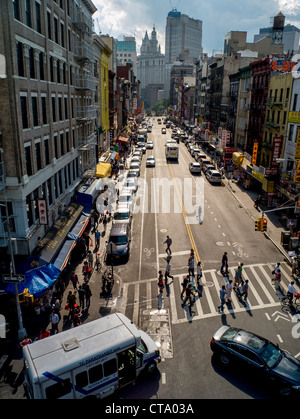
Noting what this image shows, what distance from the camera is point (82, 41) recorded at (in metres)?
33.3

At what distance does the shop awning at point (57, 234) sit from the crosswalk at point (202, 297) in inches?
207

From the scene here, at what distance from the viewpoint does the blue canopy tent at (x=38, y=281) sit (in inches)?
685

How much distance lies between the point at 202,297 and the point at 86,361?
35.5ft

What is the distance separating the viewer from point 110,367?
12.8 m

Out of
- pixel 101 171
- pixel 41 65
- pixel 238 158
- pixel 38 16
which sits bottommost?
pixel 101 171

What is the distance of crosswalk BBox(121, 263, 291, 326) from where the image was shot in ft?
64.2

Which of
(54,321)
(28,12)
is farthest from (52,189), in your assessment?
(28,12)

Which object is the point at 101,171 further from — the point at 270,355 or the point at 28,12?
the point at 270,355

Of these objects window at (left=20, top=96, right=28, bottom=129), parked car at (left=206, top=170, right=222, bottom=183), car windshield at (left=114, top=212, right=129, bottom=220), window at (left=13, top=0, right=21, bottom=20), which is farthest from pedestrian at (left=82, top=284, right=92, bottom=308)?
parked car at (left=206, top=170, right=222, bottom=183)

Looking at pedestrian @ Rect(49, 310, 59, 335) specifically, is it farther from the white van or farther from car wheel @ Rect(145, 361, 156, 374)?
car wheel @ Rect(145, 361, 156, 374)

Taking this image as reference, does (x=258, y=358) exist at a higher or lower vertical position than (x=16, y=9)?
lower

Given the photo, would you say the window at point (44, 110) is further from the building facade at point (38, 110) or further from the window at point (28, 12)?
the window at point (28, 12)

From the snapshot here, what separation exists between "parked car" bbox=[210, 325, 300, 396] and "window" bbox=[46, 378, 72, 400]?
23.0 ft
